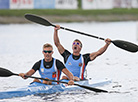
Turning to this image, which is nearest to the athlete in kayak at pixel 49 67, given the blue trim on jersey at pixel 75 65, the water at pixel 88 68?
the water at pixel 88 68

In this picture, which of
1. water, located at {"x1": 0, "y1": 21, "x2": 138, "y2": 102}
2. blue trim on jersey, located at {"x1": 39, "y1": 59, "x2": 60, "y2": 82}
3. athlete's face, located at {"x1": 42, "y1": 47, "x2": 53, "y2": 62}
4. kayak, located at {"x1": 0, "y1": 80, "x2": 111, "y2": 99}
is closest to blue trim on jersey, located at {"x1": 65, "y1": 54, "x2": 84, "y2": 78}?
kayak, located at {"x1": 0, "y1": 80, "x2": 111, "y2": 99}

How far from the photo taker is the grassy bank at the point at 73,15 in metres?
47.8

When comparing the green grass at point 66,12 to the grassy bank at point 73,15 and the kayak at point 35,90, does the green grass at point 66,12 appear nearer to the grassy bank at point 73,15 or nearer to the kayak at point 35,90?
the grassy bank at point 73,15

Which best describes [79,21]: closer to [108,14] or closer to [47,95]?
[108,14]

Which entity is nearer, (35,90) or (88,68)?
(35,90)

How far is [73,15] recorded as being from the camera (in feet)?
173

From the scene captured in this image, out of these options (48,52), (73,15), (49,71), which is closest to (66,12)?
(73,15)

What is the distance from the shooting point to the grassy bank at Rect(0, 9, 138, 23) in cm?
4778

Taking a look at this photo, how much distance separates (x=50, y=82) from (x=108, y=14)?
4290cm

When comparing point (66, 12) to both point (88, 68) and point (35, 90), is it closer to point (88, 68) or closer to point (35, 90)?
point (88, 68)


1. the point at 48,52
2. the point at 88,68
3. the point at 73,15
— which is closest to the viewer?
the point at 48,52

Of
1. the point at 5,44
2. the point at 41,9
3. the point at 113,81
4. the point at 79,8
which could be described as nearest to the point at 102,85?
the point at 113,81

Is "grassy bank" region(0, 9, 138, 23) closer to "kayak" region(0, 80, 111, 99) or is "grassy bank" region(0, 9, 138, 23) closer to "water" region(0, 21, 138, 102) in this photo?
"water" region(0, 21, 138, 102)

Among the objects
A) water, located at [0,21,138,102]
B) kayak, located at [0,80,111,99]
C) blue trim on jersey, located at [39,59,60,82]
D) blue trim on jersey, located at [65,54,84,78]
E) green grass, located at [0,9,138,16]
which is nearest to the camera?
kayak, located at [0,80,111,99]
